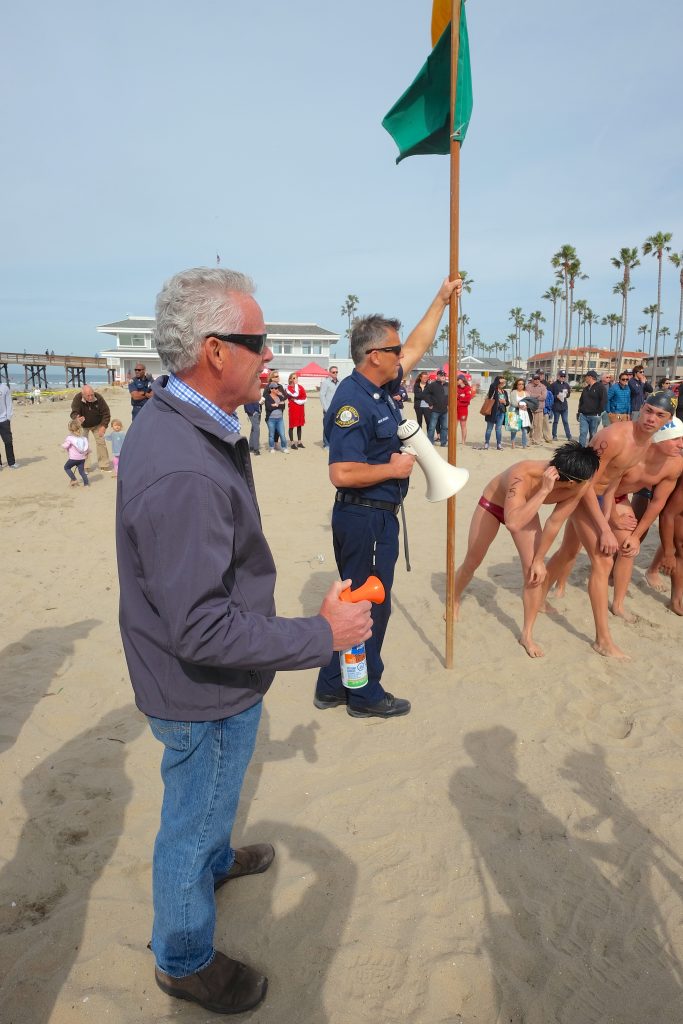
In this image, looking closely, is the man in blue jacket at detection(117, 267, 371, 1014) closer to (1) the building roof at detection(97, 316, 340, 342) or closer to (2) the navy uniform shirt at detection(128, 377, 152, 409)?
(2) the navy uniform shirt at detection(128, 377, 152, 409)

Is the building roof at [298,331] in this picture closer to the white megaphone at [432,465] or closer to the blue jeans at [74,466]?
the blue jeans at [74,466]

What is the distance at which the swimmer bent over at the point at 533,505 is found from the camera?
4156 millimetres

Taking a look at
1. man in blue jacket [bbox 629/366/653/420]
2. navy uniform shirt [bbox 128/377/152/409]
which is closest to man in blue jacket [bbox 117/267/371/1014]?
navy uniform shirt [bbox 128/377/152/409]

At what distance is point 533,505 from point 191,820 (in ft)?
10.9

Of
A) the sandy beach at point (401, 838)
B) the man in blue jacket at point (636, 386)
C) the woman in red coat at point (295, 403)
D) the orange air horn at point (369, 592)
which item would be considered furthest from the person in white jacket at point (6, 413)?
the man in blue jacket at point (636, 386)

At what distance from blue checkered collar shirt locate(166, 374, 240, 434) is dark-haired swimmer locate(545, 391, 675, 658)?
11.9 ft

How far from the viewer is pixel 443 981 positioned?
205 cm

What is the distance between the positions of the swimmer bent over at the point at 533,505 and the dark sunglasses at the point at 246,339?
3.06 metres

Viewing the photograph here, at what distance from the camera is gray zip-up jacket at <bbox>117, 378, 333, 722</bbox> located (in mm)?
1385

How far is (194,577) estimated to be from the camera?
1380 millimetres

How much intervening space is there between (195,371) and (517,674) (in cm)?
352

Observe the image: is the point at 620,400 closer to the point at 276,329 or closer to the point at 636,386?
the point at 636,386

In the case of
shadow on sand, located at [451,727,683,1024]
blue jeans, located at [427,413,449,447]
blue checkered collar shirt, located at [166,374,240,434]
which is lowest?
shadow on sand, located at [451,727,683,1024]

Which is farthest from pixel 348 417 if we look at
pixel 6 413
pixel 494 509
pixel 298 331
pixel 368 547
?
pixel 298 331
